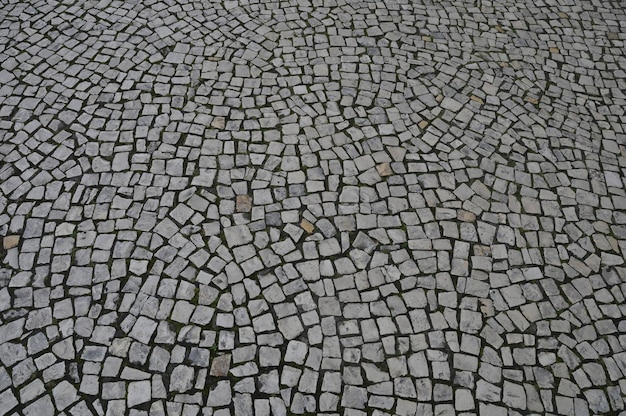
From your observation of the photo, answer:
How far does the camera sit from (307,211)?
5043 millimetres

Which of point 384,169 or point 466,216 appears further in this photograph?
point 384,169

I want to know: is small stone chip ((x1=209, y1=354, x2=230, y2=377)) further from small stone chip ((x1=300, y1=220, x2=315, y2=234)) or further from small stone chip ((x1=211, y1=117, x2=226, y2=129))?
small stone chip ((x1=211, y1=117, x2=226, y2=129))

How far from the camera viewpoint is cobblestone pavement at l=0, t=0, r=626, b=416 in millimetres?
4027

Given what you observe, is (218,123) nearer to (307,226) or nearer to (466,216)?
(307,226)

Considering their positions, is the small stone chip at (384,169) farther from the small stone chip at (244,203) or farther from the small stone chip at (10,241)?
the small stone chip at (10,241)

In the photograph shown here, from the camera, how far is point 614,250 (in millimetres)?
4969

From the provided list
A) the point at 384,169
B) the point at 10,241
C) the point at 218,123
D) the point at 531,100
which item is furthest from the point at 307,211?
the point at 531,100

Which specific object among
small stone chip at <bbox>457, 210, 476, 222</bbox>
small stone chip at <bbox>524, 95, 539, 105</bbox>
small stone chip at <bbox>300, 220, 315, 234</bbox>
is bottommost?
small stone chip at <bbox>457, 210, 476, 222</bbox>

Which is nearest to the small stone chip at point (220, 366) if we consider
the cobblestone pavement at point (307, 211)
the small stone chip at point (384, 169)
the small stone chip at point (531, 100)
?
the cobblestone pavement at point (307, 211)

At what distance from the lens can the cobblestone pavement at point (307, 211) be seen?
13.2 ft

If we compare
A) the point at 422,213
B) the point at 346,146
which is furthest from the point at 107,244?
the point at 422,213

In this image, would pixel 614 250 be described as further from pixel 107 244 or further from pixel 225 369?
pixel 107 244

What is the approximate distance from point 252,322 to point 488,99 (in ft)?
13.2

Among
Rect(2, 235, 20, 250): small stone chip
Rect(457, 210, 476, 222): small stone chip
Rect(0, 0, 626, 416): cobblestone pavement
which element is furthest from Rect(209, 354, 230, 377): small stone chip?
Rect(457, 210, 476, 222): small stone chip
